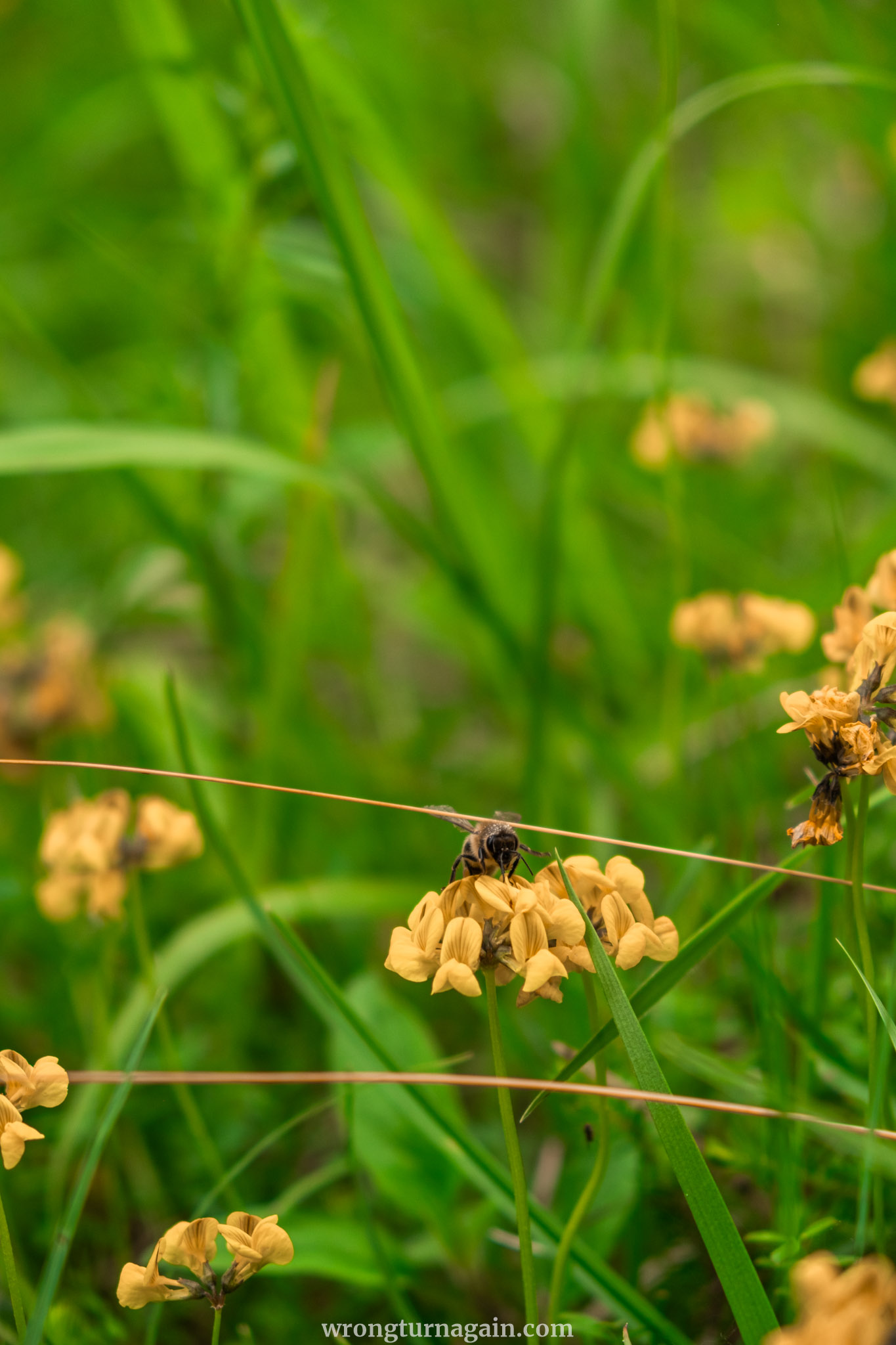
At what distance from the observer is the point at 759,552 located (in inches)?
74.4

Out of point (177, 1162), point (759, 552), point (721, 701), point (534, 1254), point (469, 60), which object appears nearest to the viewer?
point (534, 1254)

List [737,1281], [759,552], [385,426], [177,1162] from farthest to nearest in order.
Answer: [759,552], [385,426], [177,1162], [737,1281]

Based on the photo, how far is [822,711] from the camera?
0.57 metres

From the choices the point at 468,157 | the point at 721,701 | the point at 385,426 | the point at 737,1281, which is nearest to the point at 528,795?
the point at 721,701

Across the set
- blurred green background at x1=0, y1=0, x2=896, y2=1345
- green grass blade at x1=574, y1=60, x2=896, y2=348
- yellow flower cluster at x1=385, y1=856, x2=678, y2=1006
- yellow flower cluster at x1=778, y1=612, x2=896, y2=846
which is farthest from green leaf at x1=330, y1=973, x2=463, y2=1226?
green grass blade at x1=574, y1=60, x2=896, y2=348

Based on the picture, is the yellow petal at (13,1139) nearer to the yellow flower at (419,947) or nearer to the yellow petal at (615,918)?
the yellow flower at (419,947)

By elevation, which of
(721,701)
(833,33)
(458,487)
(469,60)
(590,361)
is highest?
(469,60)

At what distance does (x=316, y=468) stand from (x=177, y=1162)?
768 mm

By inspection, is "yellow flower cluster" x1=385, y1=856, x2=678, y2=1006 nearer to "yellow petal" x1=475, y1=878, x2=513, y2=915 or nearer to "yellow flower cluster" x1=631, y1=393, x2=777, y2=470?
"yellow petal" x1=475, y1=878, x2=513, y2=915

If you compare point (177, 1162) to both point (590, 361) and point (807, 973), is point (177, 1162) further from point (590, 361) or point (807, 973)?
point (590, 361)

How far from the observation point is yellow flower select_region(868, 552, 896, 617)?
0.66 m

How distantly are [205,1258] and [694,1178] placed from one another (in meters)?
0.27

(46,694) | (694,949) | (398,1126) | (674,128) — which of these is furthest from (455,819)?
(674,128)

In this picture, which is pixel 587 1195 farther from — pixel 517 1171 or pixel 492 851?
pixel 492 851
